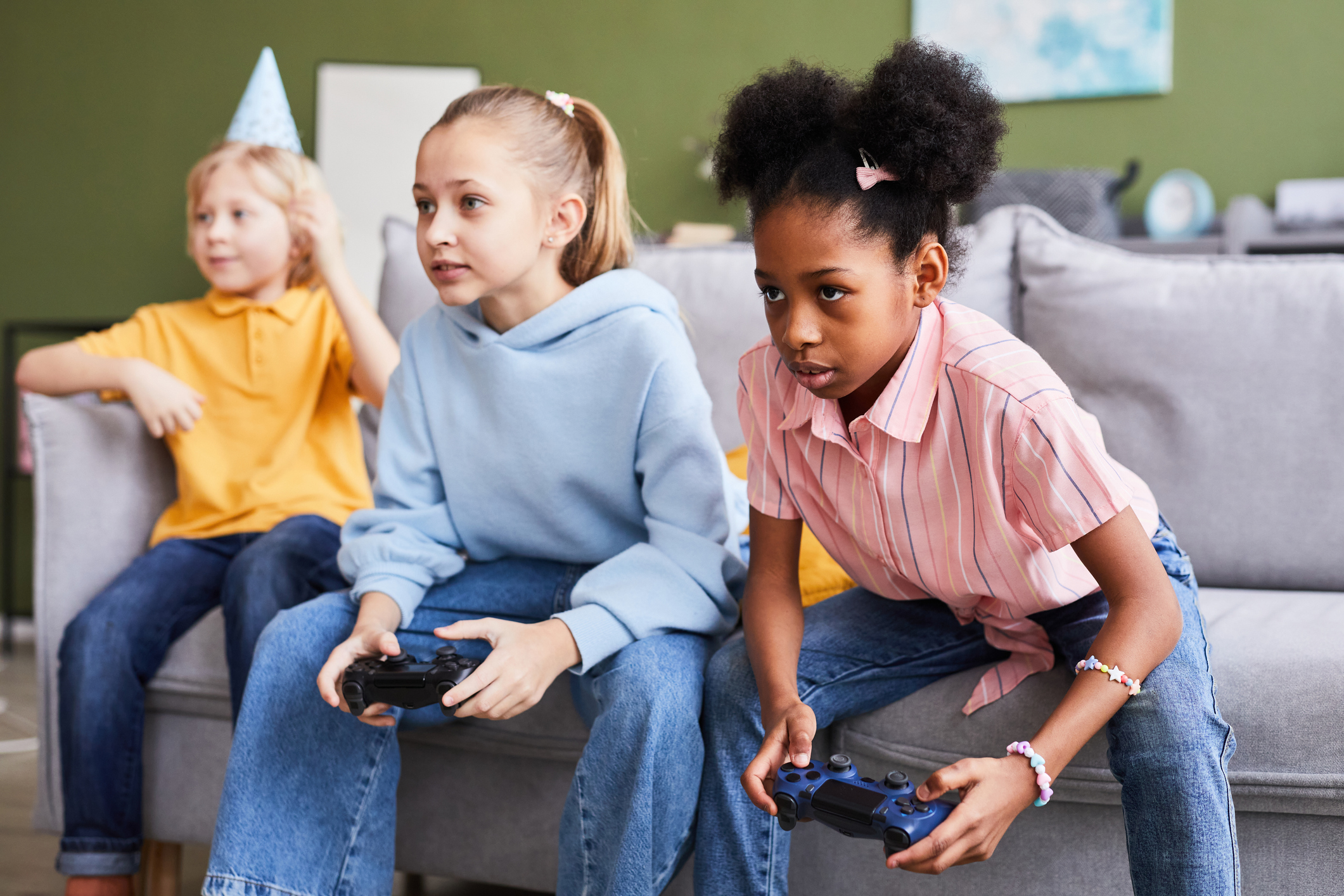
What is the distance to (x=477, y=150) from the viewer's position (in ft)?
3.76

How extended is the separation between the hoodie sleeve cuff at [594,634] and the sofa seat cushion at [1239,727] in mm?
252

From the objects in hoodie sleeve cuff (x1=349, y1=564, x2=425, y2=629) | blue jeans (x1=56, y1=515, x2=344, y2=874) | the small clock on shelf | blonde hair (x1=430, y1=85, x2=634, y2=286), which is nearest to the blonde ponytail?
blonde hair (x1=430, y1=85, x2=634, y2=286)

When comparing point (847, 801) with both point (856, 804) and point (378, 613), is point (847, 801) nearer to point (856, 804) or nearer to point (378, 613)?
point (856, 804)

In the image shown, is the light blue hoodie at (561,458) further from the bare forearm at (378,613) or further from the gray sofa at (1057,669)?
the gray sofa at (1057,669)

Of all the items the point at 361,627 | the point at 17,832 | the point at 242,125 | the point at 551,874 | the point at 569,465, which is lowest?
the point at 17,832

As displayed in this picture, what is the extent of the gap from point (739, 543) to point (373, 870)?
0.53 m

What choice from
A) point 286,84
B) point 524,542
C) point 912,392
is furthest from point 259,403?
point 286,84

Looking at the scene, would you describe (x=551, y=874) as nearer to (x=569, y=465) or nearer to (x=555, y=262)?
(x=569, y=465)

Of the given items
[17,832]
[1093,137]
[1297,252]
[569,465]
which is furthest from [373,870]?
[1093,137]

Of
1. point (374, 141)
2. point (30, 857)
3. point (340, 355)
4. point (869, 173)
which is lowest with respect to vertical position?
point (30, 857)

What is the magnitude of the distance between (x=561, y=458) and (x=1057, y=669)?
1.78 feet

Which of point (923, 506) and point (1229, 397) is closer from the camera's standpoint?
point (923, 506)

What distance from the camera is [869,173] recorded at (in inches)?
33.4

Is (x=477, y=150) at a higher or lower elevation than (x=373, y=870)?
higher
